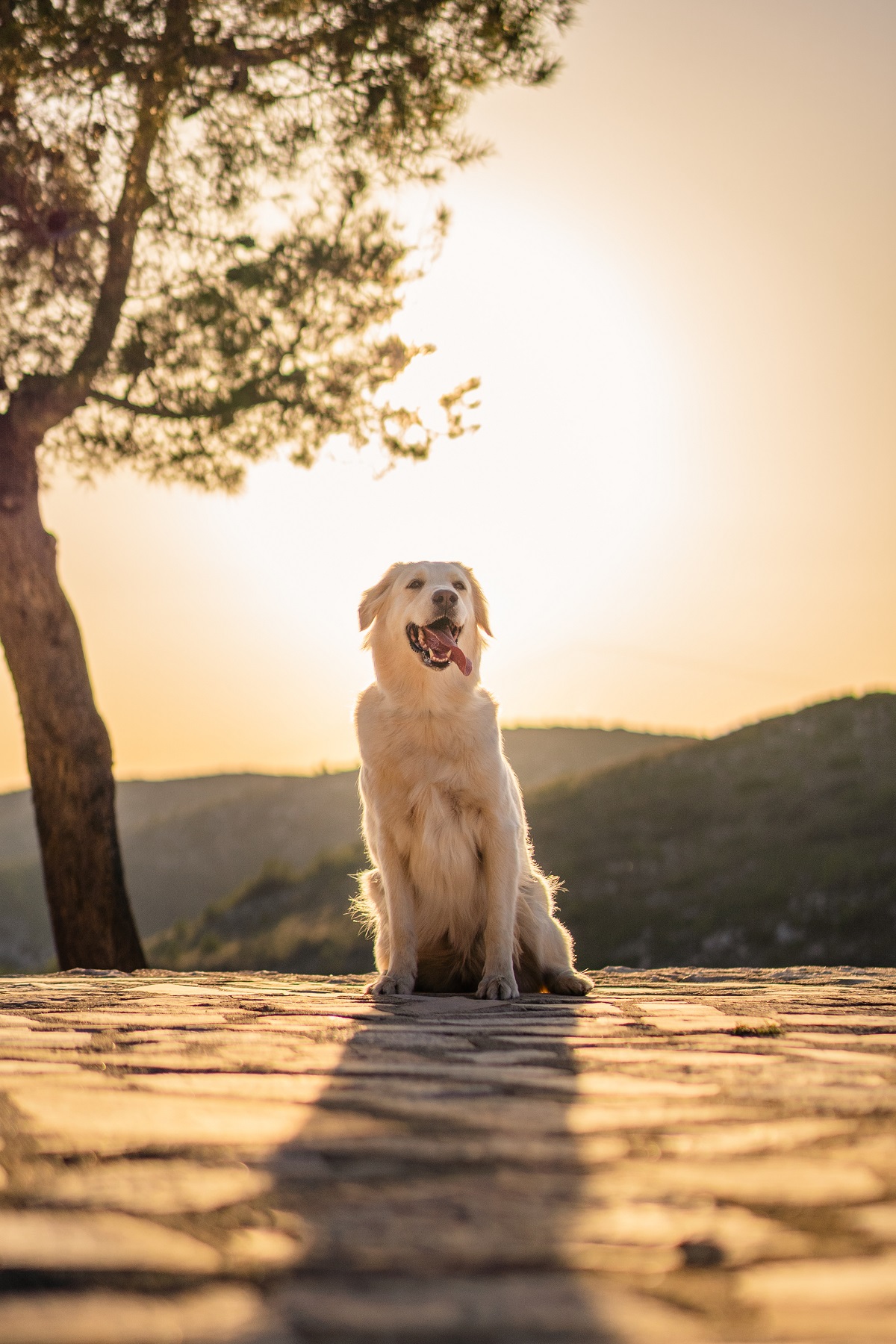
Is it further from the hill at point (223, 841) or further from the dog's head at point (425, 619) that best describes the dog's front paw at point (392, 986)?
the hill at point (223, 841)

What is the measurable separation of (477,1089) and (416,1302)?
3.33 ft

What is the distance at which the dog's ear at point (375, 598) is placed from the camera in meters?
5.18

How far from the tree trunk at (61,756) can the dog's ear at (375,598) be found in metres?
3.66

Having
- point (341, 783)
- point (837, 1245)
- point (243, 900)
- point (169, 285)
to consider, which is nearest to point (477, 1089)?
point (837, 1245)

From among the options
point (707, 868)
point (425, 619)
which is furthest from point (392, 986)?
point (707, 868)

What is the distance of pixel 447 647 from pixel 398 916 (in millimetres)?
1120

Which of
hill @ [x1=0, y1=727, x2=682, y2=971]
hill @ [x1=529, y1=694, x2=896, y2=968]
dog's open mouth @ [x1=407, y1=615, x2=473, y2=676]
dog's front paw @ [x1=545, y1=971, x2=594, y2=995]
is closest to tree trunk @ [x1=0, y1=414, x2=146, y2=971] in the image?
dog's open mouth @ [x1=407, y1=615, x2=473, y2=676]

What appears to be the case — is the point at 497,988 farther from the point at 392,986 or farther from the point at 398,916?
the point at 398,916

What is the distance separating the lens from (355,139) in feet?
27.8

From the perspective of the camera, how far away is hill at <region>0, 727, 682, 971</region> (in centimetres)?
2928

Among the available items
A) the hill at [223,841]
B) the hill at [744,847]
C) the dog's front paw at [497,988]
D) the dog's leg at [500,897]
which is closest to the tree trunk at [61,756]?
the dog's leg at [500,897]

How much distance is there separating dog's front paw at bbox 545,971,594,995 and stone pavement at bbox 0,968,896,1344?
1.73 meters

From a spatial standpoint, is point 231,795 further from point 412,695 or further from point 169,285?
point 412,695

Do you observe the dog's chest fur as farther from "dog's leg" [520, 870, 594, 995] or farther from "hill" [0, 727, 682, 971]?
"hill" [0, 727, 682, 971]
